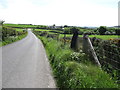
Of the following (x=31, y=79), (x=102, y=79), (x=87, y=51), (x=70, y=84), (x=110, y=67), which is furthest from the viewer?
(x=87, y=51)

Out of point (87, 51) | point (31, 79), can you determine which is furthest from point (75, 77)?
point (87, 51)

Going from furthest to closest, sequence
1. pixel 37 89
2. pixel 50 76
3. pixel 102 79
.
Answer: pixel 50 76, pixel 37 89, pixel 102 79

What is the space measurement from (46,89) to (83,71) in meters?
1.52

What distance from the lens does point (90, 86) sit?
4.84 m

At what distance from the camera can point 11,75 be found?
7.75 meters

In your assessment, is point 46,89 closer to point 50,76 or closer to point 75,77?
point 75,77

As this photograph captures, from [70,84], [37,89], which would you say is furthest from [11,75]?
[70,84]

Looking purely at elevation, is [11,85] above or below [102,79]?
below

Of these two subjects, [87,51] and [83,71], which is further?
[87,51]

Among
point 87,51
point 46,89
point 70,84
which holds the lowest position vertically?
point 46,89

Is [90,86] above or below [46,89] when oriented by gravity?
above

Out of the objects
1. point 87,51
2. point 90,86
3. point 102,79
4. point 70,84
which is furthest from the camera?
point 87,51

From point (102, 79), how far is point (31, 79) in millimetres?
3355

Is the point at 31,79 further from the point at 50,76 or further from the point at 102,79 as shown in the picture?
the point at 102,79
